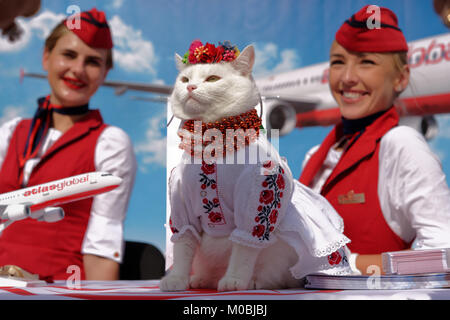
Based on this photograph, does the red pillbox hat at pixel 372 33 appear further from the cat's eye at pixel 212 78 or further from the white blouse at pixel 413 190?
the cat's eye at pixel 212 78

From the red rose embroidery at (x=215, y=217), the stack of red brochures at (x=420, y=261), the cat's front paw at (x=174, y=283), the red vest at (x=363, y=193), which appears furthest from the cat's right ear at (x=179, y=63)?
the red vest at (x=363, y=193)

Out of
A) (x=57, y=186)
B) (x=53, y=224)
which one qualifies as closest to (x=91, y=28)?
(x=53, y=224)

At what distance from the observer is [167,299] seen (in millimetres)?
722

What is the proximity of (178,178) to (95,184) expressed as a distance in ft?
1.01

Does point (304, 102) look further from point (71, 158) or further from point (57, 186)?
point (57, 186)

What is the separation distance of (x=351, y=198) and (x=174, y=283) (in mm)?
771

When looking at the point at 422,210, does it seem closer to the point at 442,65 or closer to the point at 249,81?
the point at 249,81

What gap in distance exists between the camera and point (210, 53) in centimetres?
98

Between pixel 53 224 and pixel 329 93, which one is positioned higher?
pixel 329 93

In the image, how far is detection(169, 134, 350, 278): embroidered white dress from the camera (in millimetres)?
931

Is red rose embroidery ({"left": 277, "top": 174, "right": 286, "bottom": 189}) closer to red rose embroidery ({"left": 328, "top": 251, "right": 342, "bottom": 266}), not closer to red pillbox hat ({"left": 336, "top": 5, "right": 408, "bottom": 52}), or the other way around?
red rose embroidery ({"left": 328, "top": 251, "right": 342, "bottom": 266})

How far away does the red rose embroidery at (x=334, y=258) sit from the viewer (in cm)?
103

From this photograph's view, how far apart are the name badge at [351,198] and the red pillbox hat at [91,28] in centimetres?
114

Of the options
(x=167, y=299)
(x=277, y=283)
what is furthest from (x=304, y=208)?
(x=167, y=299)
